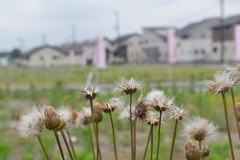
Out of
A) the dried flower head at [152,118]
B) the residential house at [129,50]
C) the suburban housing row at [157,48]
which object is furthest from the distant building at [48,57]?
the dried flower head at [152,118]

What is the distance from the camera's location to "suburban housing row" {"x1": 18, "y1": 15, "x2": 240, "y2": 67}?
126 feet

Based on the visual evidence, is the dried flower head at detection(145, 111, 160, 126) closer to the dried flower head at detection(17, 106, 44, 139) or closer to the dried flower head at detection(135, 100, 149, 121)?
the dried flower head at detection(135, 100, 149, 121)

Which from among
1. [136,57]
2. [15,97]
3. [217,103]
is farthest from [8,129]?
[136,57]

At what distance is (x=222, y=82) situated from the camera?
62 centimetres

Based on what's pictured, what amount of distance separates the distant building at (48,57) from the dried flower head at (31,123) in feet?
172

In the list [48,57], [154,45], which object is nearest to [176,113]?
[154,45]

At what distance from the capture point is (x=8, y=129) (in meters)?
5.84

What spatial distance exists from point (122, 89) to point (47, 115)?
5.9 inches

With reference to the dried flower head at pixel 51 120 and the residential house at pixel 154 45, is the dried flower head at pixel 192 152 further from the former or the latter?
the residential house at pixel 154 45

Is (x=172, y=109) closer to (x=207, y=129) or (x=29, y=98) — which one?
(x=207, y=129)

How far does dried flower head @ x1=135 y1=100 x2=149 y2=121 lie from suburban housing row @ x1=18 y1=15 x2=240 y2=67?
116 feet

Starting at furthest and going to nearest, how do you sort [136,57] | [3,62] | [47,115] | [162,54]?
[3,62] → [136,57] → [162,54] → [47,115]

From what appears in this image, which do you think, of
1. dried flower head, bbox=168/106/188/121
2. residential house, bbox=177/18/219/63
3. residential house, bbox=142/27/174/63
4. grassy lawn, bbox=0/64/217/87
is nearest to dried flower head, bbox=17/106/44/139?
dried flower head, bbox=168/106/188/121

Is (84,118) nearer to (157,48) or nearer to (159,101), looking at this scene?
(159,101)
